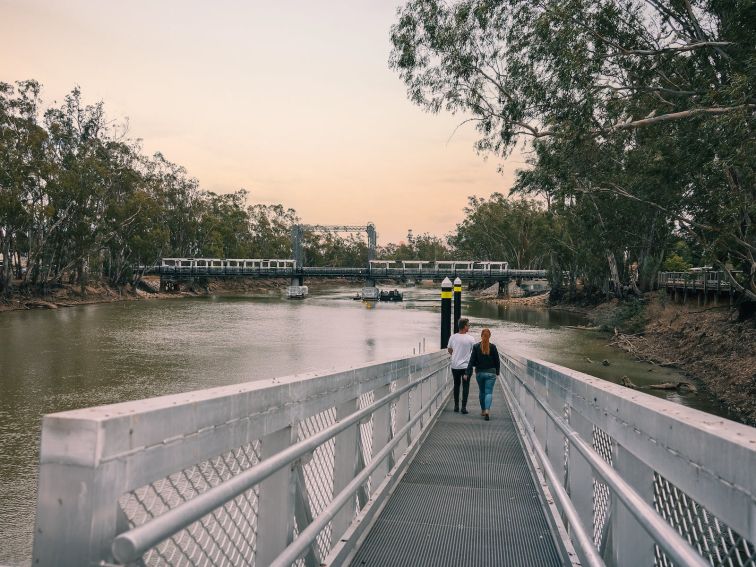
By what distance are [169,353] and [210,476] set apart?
30.1 metres

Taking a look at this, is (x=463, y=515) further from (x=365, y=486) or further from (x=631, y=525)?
(x=631, y=525)

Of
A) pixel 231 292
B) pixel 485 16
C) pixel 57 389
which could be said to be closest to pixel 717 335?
pixel 485 16

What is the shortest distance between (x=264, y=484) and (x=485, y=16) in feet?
63.4

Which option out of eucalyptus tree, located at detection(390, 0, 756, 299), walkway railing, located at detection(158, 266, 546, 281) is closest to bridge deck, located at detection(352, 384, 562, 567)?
eucalyptus tree, located at detection(390, 0, 756, 299)

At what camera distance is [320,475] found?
431 centimetres

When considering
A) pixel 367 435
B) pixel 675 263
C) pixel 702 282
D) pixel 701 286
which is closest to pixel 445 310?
pixel 367 435

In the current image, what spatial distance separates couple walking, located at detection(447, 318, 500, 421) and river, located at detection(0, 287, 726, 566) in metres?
2.30

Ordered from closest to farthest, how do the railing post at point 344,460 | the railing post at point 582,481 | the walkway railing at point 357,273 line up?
1. the railing post at point 582,481
2. the railing post at point 344,460
3. the walkway railing at point 357,273

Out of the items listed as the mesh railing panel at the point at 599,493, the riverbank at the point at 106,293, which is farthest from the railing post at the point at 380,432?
the riverbank at the point at 106,293

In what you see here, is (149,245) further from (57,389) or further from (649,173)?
(649,173)

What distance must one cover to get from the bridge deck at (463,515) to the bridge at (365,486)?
0.07 feet

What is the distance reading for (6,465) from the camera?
13.2m

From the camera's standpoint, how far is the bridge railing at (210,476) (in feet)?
5.65

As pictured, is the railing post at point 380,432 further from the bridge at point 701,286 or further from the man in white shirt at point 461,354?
the bridge at point 701,286
